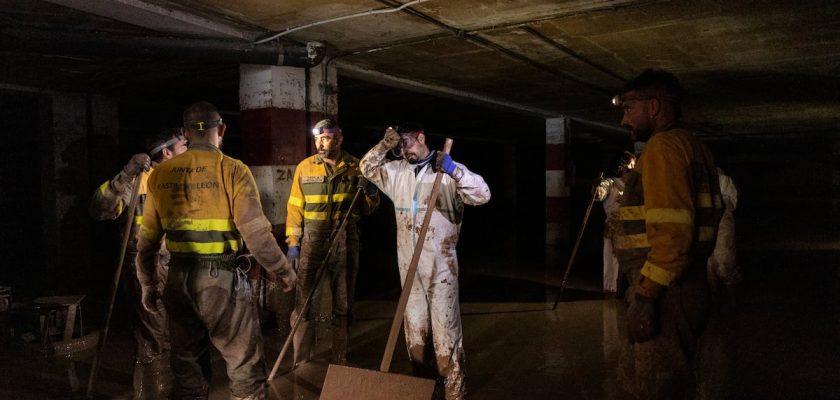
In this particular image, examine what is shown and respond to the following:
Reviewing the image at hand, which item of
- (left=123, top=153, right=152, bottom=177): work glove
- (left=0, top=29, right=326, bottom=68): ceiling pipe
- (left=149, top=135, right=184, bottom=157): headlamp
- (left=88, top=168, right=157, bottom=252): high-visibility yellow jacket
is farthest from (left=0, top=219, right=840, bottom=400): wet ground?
(left=0, top=29, right=326, bottom=68): ceiling pipe

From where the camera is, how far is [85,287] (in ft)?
26.5

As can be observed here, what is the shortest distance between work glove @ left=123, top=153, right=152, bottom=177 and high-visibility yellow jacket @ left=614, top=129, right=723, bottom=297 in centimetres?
348

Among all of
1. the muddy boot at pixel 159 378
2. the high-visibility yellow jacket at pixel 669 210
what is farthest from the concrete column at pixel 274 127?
the high-visibility yellow jacket at pixel 669 210

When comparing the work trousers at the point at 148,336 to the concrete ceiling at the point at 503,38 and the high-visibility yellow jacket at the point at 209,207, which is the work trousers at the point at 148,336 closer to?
the high-visibility yellow jacket at the point at 209,207

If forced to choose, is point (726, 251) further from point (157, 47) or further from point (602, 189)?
point (157, 47)

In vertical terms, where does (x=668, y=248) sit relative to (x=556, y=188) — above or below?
below

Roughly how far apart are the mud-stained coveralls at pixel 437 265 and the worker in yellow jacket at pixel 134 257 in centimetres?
192

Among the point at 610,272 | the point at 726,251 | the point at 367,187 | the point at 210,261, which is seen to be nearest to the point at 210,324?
the point at 210,261

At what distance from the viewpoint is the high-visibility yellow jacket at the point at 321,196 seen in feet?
15.4

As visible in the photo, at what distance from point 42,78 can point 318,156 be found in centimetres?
487

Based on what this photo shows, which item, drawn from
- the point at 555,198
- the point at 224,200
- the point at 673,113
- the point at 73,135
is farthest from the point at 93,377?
the point at 555,198

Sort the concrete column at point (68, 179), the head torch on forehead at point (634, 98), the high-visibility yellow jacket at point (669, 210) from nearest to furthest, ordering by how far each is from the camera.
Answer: the high-visibility yellow jacket at point (669, 210) → the head torch on forehead at point (634, 98) → the concrete column at point (68, 179)

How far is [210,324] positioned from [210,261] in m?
0.35

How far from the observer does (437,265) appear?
3521 mm
